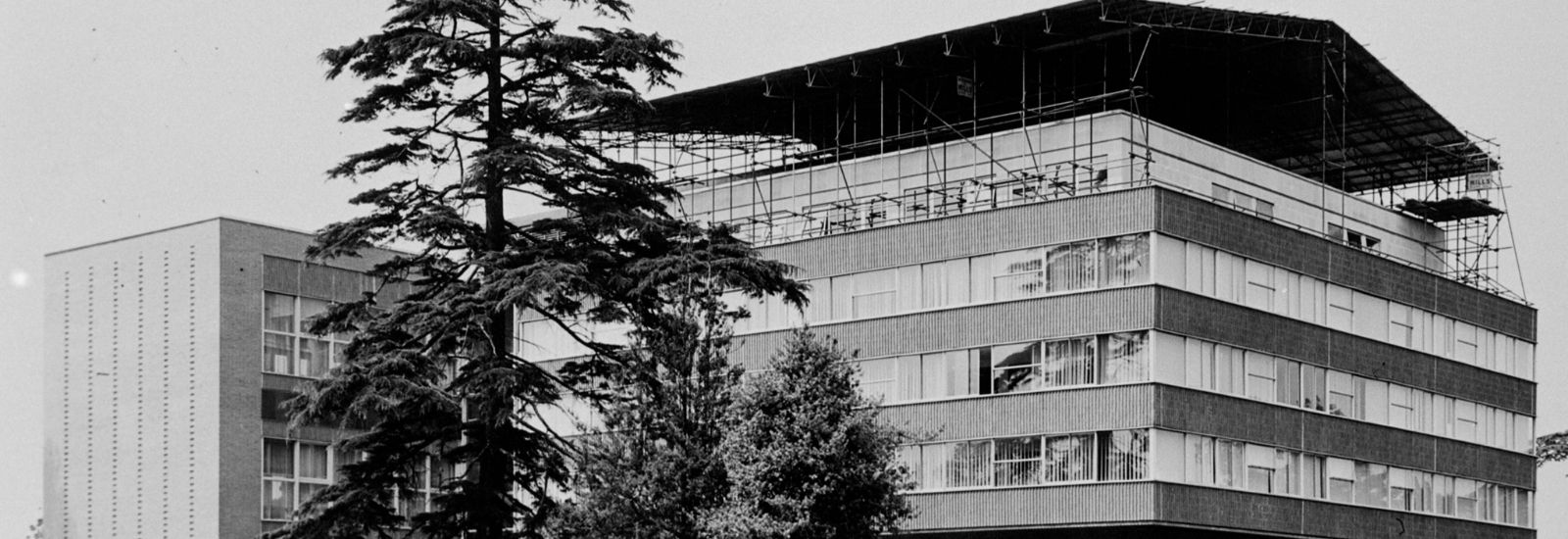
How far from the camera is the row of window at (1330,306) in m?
60.2

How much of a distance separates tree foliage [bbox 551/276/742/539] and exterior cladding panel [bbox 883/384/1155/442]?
61.7ft

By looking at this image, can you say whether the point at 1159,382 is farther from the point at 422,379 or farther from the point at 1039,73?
the point at 422,379

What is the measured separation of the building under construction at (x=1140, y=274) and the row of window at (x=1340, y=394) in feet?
0.33

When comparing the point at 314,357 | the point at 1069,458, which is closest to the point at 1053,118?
the point at 1069,458

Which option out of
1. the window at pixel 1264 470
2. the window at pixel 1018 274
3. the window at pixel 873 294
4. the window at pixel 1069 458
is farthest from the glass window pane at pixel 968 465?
the window at pixel 1264 470

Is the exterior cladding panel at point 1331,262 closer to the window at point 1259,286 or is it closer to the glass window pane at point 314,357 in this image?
the window at point 1259,286

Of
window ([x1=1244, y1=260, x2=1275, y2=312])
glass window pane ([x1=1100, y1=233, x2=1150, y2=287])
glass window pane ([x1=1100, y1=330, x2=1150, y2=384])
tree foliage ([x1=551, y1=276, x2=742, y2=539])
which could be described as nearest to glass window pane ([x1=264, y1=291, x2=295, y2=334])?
glass window pane ([x1=1100, y1=233, x2=1150, y2=287])

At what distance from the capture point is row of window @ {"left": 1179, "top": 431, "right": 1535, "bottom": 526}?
196ft

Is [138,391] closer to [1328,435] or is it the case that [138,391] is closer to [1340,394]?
[1328,435]

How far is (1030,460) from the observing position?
60219 mm

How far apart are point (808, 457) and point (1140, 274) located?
21.6 meters

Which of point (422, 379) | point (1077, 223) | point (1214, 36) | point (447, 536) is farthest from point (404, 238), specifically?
point (1214, 36)

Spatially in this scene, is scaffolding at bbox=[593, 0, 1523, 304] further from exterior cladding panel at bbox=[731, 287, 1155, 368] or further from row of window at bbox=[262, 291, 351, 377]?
row of window at bbox=[262, 291, 351, 377]

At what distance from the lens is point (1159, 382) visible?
58188mm
